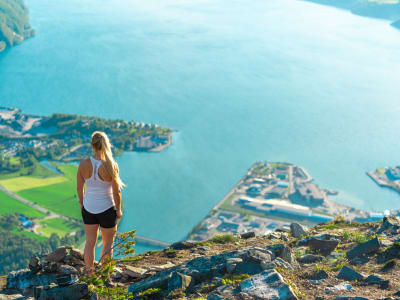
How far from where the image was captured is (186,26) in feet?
A: 363

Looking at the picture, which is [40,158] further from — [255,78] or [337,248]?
[337,248]

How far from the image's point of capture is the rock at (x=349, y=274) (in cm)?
485

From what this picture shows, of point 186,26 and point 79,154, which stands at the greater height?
point 186,26

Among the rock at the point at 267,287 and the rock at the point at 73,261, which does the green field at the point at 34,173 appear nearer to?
the rock at the point at 73,261

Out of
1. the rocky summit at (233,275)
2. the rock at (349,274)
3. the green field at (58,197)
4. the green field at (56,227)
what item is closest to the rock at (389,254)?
the rocky summit at (233,275)

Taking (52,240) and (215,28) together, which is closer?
(52,240)

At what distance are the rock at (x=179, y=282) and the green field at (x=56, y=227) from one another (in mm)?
33719

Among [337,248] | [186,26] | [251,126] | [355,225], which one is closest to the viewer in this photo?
[337,248]

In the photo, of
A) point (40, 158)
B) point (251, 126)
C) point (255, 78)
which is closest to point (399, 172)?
point (251, 126)

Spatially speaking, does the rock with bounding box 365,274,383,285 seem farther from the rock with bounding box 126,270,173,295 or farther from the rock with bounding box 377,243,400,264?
the rock with bounding box 126,270,173,295

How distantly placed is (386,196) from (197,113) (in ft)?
90.5

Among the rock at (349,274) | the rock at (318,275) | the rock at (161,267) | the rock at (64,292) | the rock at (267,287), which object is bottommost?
the rock at (161,267)

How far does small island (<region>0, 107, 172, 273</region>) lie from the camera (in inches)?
1464

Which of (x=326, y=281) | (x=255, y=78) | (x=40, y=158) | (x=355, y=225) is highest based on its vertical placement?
(x=326, y=281)
